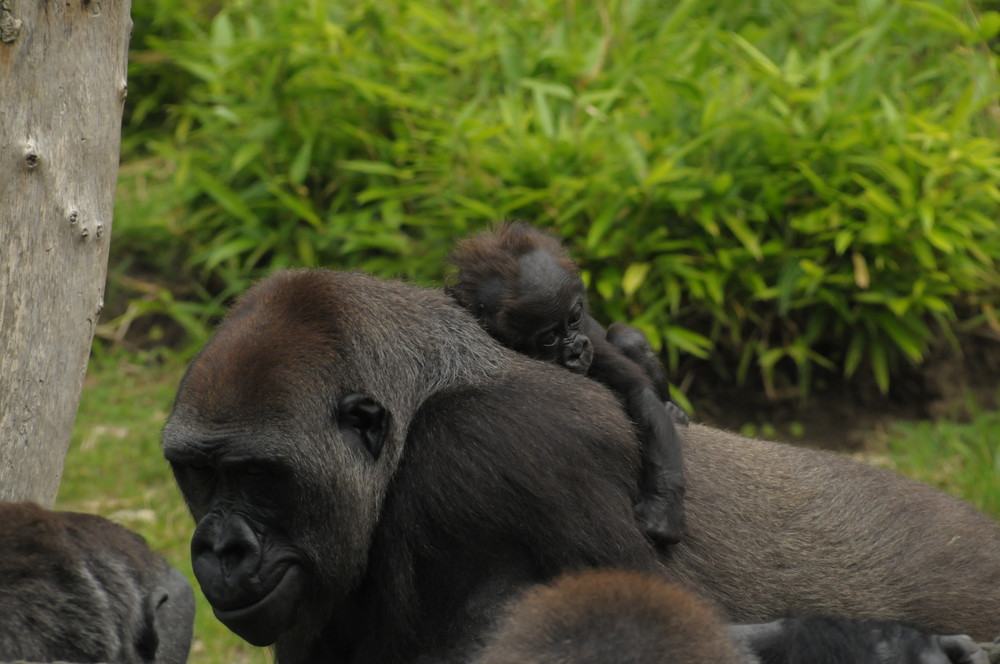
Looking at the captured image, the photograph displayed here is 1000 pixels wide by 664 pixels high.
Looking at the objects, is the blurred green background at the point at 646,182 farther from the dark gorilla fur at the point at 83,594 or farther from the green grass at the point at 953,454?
the dark gorilla fur at the point at 83,594

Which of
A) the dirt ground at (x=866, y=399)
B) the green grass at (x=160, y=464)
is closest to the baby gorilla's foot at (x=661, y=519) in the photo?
the green grass at (x=160, y=464)

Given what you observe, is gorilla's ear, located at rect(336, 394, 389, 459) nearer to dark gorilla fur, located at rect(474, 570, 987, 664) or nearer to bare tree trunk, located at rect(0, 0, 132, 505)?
dark gorilla fur, located at rect(474, 570, 987, 664)

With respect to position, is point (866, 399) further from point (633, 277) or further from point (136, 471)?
point (136, 471)

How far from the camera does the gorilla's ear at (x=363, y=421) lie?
4.29 meters

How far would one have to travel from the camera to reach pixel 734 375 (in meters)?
9.53

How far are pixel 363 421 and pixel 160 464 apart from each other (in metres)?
5.30

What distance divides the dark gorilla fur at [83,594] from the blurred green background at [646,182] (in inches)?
172

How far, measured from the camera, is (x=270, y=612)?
13.5ft

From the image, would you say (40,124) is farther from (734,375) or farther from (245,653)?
(734,375)

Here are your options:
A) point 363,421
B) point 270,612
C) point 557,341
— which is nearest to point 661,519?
point 557,341

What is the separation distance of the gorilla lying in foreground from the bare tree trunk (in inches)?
23.9

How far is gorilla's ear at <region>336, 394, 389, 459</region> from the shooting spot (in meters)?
4.29

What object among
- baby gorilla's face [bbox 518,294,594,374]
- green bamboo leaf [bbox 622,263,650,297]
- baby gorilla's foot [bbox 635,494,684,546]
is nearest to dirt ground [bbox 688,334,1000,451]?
green bamboo leaf [bbox 622,263,650,297]

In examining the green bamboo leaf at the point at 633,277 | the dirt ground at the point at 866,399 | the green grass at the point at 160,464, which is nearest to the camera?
the green grass at the point at 160,464
